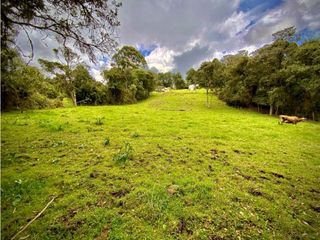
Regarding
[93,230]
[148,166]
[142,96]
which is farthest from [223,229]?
[142,96]

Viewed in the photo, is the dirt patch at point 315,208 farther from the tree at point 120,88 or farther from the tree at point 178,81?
the tree at point 178,81

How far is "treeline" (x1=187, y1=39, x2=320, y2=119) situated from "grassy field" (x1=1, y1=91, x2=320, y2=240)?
17399 millimetres

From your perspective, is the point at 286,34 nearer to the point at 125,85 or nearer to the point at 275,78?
the point at 275,78

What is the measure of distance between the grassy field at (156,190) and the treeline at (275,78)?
57.1 ft

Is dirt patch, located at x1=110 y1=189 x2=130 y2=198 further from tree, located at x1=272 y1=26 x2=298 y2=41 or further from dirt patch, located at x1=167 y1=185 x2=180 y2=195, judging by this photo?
tree, located at x1=272 y1=26 x2=298 y2=41

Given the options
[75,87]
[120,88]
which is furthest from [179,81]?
[75,87]

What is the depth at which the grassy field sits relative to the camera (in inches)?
130

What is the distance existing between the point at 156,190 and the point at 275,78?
2732cm

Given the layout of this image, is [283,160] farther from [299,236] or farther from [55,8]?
[55,8]

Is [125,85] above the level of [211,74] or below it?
below

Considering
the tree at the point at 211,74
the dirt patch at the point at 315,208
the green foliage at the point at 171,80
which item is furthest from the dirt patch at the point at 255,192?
the green foliage at the point at 171,80

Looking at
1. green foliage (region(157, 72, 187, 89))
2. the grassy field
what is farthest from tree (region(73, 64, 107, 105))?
green foliage (region(157, 72, 187, 89))

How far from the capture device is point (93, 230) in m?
3.18

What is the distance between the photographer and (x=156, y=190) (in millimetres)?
4449
